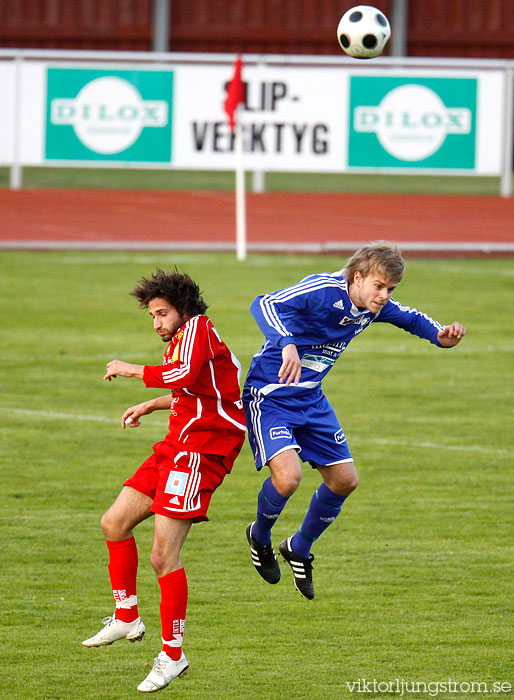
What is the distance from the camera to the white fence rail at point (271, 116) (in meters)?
20.5

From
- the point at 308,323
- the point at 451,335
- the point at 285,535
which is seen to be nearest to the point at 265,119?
Result: the point at 285,535

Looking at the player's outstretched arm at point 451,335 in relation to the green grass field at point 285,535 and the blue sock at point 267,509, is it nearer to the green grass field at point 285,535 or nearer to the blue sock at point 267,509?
the blue sock at point 267,509

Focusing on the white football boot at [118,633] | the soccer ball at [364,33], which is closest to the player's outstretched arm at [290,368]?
the white football boot at [118,633]

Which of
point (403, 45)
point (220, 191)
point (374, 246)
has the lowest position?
point (374, 246)

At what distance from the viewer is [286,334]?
557 centimetres

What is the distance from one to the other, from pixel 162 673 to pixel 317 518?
139 centimetres

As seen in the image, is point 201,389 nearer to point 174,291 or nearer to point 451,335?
point 174,291

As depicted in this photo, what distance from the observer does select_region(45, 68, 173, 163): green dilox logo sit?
20.5 meters

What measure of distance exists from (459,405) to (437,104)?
36.3 ft

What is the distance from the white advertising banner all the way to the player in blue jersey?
14820 millimetres

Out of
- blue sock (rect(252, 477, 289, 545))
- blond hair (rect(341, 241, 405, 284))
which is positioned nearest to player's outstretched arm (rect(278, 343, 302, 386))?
blond hair (rect(341, 241, 405, 284))

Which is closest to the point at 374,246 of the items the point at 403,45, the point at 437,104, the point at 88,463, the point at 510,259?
the point at 88,463

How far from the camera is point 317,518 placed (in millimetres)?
6082

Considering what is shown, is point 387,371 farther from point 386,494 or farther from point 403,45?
point 403,45
